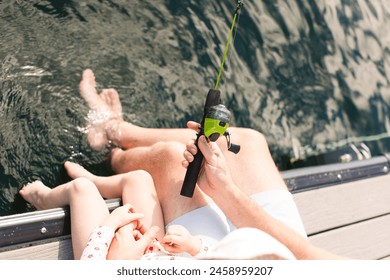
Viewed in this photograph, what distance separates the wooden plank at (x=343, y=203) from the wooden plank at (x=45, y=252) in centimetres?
110

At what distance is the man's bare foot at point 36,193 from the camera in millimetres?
2395

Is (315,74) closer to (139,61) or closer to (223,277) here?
(139,61)

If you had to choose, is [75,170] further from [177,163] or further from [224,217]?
[224,217]

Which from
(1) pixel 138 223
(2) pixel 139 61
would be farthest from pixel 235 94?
(1) pixel 138 223

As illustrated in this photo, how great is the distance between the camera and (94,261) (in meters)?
1.71

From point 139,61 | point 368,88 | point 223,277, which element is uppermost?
point 223,277

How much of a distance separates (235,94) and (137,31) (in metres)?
0.73

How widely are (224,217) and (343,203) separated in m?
0.80

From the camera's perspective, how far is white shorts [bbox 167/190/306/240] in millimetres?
2195

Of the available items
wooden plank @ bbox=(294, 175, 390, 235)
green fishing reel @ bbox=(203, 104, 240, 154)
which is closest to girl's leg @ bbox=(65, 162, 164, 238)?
green fishing reel @ bbox=(203, 104, 240, 154)

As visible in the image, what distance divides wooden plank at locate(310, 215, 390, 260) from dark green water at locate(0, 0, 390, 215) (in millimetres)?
860

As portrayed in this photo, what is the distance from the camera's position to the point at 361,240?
9.18ft

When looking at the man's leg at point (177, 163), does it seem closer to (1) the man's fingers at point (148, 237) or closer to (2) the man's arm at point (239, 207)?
(2) the man's arm at point (239, 207)

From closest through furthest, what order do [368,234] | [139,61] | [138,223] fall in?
1. [138,223]
2. [368,234]
3. [139,61]
